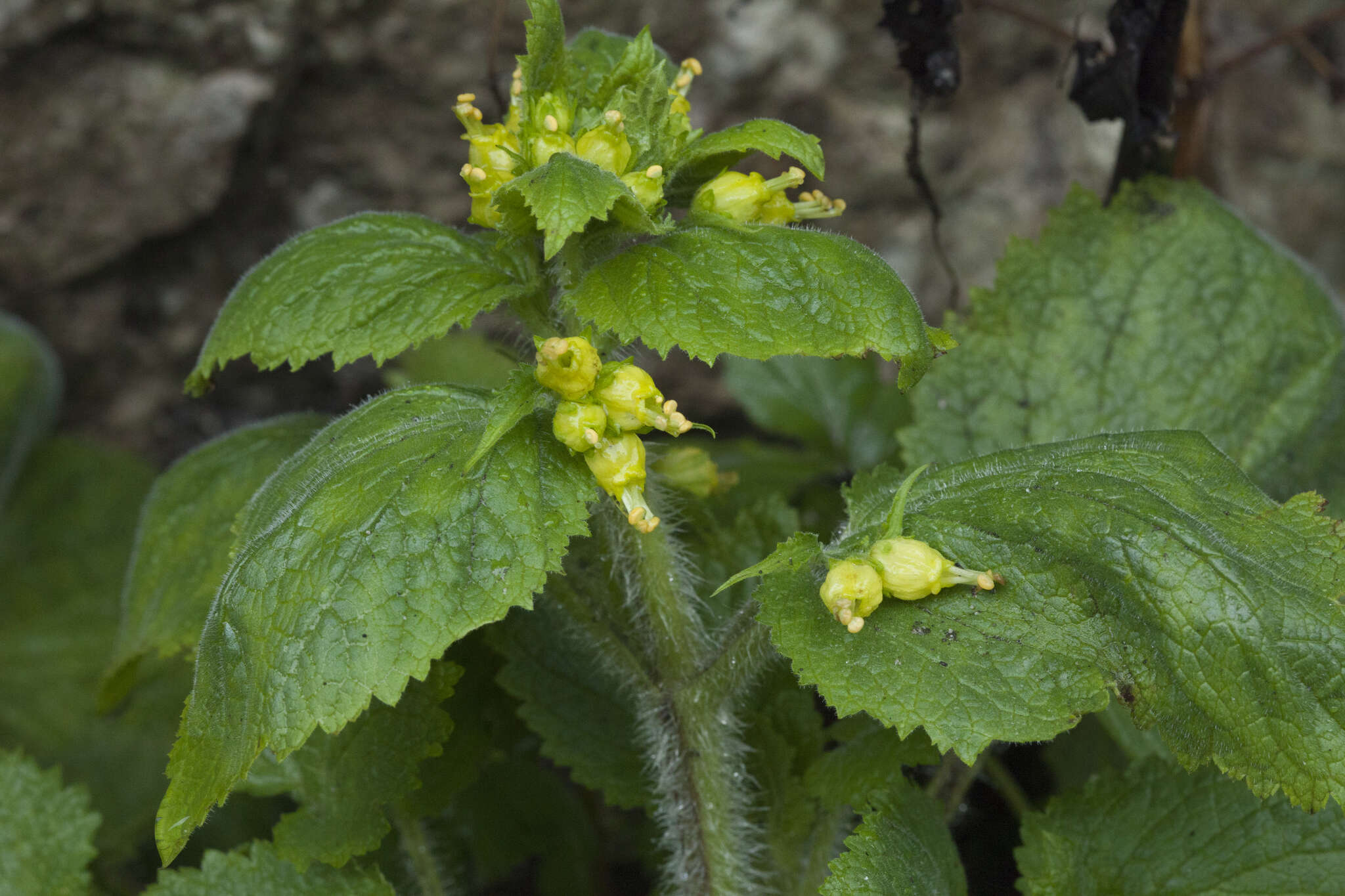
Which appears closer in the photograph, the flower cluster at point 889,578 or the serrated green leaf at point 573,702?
the flower cluster at point 889,578

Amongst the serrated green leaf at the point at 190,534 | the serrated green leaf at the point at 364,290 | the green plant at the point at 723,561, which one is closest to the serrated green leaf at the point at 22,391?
the green plant at the point at 723,561

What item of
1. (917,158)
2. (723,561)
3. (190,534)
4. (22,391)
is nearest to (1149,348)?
(917,158)

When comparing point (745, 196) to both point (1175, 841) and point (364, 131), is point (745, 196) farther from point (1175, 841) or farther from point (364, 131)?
point (364, 131)

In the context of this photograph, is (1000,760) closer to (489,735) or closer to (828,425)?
(828,425)

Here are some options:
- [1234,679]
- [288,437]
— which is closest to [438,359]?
[288,437]

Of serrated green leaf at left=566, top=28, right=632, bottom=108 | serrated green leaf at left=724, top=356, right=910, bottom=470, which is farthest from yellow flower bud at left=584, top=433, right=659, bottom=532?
serrated green leaf at left=724, top=356, right=910, bottom=470

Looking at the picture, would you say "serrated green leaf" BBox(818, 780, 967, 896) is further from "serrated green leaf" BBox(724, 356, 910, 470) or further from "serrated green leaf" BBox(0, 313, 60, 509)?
"serrated green leaf" BBox(0, 313, 60, 509)

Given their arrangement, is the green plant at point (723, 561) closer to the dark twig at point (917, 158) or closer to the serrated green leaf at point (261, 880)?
the serrated green leaf at point (261, 880)
